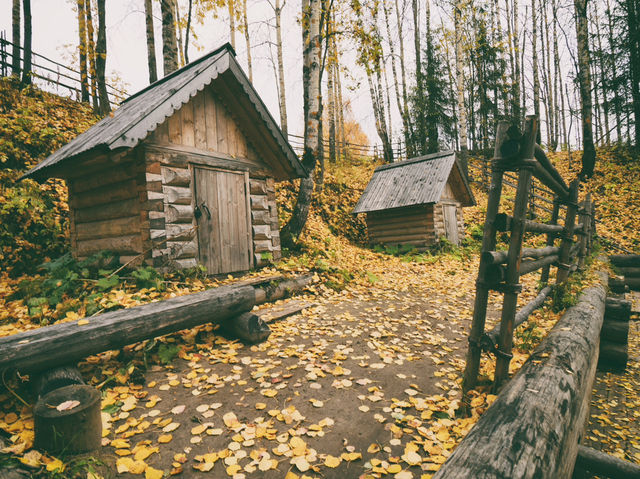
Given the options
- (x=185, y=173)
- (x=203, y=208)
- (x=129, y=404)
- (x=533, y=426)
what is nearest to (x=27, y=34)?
(x=185, y=173)

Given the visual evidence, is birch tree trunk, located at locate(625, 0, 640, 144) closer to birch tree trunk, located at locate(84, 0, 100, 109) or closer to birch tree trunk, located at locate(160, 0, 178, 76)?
birch tree trunk, located at locate(160, 0, 178, 76)

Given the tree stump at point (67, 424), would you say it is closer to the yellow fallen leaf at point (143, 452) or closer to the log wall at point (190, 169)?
the yellow fallen leaf at point (143, 452)

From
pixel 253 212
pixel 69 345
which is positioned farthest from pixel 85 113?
pixel 69 345

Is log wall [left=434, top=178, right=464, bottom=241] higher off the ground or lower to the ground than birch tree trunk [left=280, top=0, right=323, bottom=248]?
lower

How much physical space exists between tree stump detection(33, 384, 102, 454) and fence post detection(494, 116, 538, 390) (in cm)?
334

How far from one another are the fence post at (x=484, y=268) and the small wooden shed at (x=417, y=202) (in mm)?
9742

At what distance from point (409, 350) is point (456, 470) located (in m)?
3.14

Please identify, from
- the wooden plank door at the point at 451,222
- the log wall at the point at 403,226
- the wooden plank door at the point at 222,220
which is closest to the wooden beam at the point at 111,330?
the wooden plank door at the point at 222,220

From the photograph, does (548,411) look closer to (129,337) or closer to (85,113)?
(129,337)

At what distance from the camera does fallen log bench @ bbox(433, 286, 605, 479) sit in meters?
1.47

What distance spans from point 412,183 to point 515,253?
11537 millimetres

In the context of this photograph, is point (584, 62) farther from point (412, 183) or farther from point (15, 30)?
point (15, 30)

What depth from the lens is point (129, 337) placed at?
3.47m

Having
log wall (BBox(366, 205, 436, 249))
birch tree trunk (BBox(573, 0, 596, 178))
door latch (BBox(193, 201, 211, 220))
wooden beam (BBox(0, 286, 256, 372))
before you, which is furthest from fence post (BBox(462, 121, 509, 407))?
birch tree trunk (BBox(573, 0, 596, 178))
